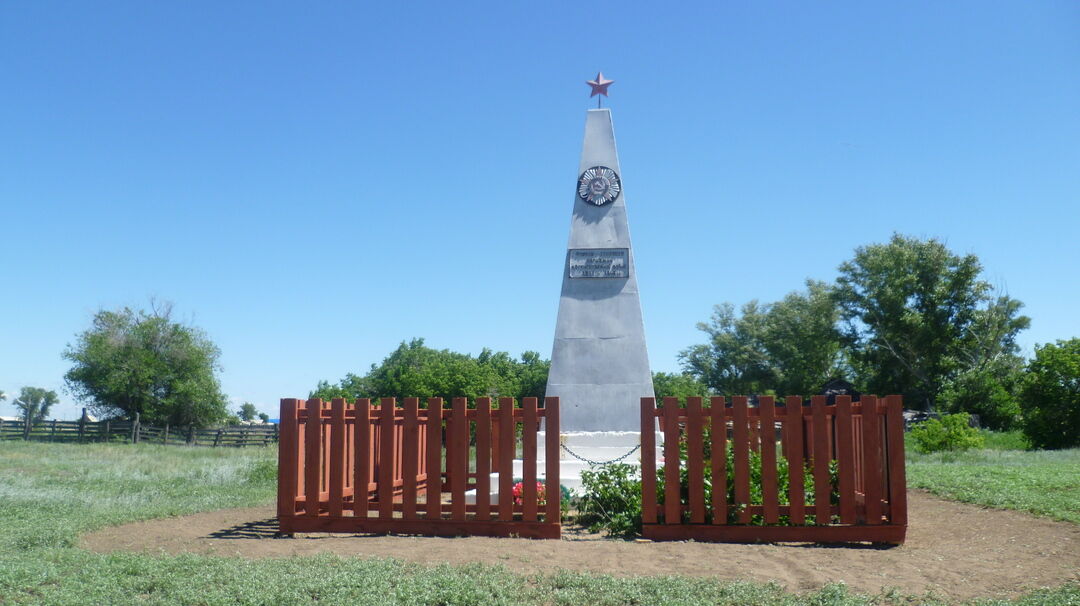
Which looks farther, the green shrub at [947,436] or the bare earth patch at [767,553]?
the green shrub at [947,436]

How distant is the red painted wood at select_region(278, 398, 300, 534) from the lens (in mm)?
8070

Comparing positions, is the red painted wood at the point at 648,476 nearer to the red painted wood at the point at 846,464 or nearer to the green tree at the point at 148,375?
the red painted wood at the point at 846,464

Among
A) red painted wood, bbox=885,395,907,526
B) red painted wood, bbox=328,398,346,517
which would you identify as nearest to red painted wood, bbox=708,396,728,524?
red painted wood, bbox=885,395,907,526

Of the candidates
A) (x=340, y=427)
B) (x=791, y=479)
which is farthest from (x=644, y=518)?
(x=340, y=427)

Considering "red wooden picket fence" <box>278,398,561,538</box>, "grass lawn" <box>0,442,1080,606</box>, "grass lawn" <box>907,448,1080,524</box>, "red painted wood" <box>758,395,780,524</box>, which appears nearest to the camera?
"grass lawn" <box>0,442,1080,606</box>

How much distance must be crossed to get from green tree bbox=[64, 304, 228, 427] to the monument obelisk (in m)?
35.5

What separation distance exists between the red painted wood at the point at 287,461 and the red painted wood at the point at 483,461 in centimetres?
179

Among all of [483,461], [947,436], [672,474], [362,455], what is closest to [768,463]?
[672,474]

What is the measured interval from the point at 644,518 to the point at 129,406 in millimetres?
43235

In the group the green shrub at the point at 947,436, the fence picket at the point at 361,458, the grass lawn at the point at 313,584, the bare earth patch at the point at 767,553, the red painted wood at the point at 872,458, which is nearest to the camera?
the grass lawn at the point at 313,584

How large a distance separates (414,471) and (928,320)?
142 feet

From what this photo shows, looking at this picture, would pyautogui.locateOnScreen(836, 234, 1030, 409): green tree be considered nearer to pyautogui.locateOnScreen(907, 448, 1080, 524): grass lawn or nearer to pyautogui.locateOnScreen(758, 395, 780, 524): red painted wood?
pyautogui.locateOnScreen(907, 448, 1080, 524): grass lawn

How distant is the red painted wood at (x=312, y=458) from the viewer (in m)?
8.09

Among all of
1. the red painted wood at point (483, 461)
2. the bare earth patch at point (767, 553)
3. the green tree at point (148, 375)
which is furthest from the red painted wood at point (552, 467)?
the green tree at point (148, 375)
